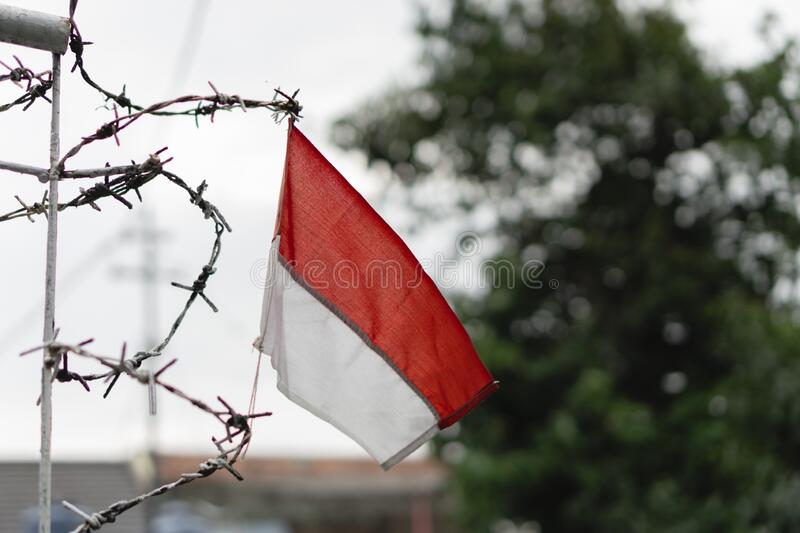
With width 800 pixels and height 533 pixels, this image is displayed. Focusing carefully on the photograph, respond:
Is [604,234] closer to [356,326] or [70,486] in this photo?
[70,486]

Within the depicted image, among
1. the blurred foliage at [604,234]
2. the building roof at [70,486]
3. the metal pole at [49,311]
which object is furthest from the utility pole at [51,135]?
the building roof at [70,486]

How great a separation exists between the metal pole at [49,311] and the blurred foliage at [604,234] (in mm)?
10547

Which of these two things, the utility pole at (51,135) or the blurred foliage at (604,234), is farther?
the blurred foliage at (604,234)

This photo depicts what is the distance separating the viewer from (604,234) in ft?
46.4

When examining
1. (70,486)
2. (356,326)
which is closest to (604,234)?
(70,486)

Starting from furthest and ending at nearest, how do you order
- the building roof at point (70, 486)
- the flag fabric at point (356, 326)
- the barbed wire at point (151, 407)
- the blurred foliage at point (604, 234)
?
the building roof at point (70, 486)
the blurred foliage at point (604, 234)
the flag fabric at point (356, 326)
the barbed wire at point (151, 407)

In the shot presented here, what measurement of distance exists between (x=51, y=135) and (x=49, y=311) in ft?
1.16

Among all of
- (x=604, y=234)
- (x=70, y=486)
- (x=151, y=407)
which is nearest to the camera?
(x=151, y=407)

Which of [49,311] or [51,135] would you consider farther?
[51,135]

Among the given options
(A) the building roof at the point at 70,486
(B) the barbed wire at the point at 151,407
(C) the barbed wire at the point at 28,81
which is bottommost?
(B) the barbed wire at the point at 151,407

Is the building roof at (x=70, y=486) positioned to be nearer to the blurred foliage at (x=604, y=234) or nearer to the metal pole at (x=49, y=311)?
the blurred foliage at (x=604, y=234)

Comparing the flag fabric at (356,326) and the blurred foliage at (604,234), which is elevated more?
the blurred foliage at (604,234)

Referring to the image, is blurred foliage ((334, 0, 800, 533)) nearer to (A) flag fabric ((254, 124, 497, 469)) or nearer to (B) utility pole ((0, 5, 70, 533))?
(A) flag fabric ((254, 124, 497, 469))

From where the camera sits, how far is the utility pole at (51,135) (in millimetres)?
1924
